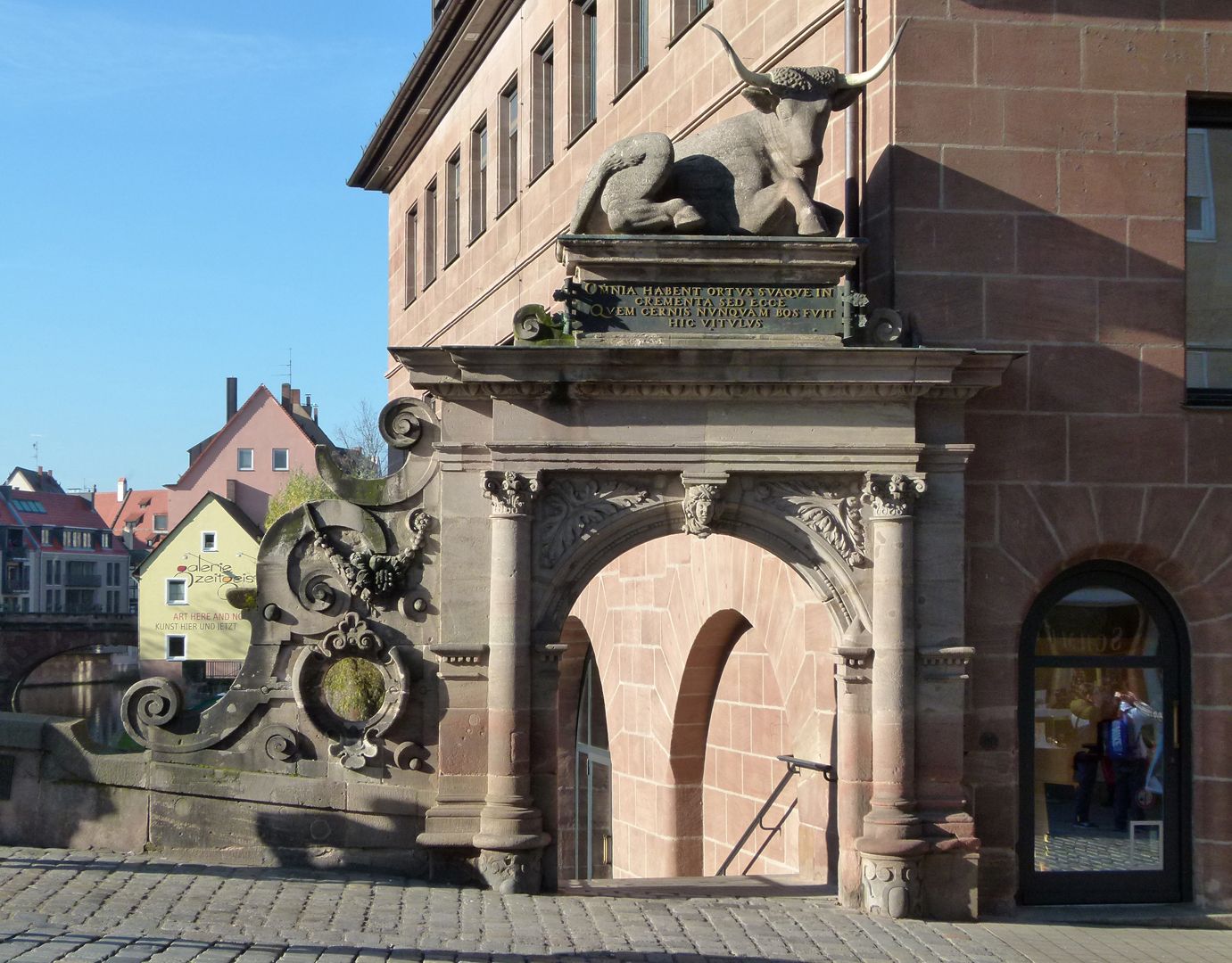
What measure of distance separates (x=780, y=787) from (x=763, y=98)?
20.4ft

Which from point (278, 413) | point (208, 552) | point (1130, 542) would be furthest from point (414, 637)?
point (278, 413)

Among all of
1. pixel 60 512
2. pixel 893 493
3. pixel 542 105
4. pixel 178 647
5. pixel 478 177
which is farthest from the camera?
pixel 60 512

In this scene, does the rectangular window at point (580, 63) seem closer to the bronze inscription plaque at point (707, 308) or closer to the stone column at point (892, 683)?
the bronze inscription plaque at point (707, 308)

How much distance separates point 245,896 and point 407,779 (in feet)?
4.79

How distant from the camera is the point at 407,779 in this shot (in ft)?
40.4

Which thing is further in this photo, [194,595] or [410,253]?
[194,595]

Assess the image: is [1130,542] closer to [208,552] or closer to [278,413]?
[208,552]

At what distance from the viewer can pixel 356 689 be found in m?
36.0

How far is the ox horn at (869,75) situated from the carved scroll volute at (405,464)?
142 inches

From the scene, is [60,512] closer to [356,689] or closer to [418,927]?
[356,689]

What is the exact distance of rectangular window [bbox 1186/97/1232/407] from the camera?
13344 millimetres

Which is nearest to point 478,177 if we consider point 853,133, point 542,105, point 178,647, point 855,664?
point 542,105

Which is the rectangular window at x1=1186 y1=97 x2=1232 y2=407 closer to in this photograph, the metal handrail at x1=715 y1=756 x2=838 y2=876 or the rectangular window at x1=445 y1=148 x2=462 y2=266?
the metal handrail at x1=715 y1=756 x2=838 y2=876

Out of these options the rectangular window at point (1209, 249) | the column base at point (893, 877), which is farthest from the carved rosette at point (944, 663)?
the rectangular window at point (1209, 249)
